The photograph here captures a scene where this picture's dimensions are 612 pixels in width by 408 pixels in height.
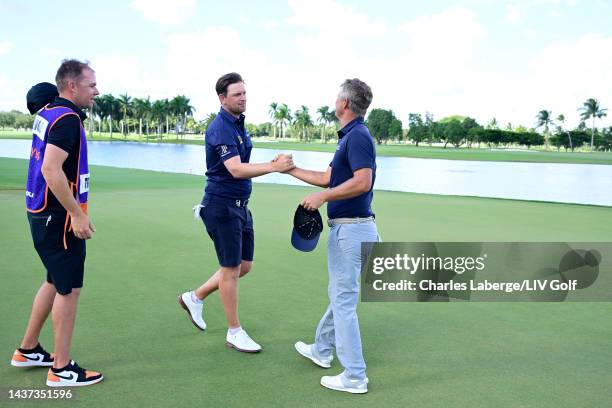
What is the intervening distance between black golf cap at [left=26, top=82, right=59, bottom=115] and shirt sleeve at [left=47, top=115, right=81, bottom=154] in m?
0.52

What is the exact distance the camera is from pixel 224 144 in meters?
4.43

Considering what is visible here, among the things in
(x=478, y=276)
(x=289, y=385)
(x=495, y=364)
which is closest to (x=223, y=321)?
(x=289, y=385)

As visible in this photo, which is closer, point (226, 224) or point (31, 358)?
point (31, 358)

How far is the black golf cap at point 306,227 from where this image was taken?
399 centimetres

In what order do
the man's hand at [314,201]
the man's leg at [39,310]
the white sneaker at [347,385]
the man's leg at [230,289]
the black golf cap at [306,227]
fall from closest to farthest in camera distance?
1. the man's hand at [314,201]
2. the white sneaker at [347,385]
3. the black golf cap at [306,227]
4. the man's leg at [39,310]
5. the man's leg at [230,289]

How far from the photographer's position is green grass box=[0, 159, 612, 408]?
3863 millimetres

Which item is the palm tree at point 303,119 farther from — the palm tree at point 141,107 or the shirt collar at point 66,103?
the shirt collar at point 66,103

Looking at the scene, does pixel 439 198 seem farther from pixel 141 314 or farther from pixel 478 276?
pixel 141 314

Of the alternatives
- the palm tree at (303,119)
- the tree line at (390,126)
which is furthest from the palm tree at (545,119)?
the palm tree at (303,119)

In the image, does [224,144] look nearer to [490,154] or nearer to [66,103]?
[66,103]

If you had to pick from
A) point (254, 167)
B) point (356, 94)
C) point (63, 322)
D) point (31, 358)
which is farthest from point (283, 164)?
point (31, 358)

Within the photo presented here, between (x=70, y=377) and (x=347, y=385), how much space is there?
1888 mm

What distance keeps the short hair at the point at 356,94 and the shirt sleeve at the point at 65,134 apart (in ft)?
5.75

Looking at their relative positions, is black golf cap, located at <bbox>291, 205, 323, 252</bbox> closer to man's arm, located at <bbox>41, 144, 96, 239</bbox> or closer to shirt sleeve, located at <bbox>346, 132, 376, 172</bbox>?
shirt sleeve, located at <bbox>346, 132, 376, 172</bbox>
